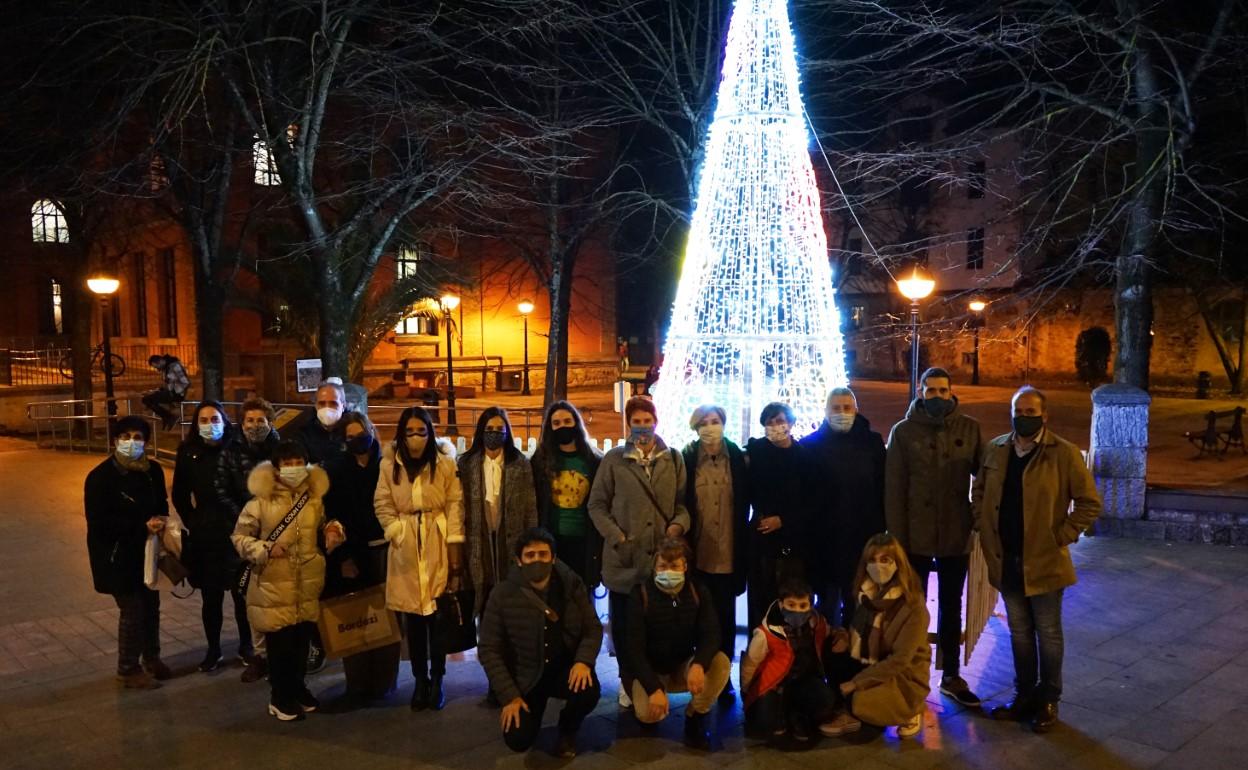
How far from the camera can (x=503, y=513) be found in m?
5.17

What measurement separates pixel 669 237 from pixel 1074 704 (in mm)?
22288

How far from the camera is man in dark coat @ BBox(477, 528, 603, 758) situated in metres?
4.52

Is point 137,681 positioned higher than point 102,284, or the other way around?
point 102,284

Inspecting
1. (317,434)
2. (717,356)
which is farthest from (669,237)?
(317,434)

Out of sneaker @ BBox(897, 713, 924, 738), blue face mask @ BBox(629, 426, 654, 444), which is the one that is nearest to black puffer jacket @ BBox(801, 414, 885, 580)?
sneaker @ BBox(897, 713, 924, 738)

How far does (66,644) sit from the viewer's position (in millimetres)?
6391

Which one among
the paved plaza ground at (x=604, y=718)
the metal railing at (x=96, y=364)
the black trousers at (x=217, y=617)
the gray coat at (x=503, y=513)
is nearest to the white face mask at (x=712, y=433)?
the gray coat at (x=503, y=513)

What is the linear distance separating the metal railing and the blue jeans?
74.3 feet

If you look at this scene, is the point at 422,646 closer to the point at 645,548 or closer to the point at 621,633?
the point at 621,633

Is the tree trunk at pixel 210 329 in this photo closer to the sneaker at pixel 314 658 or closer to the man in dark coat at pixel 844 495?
the sneaker at pixel 314 658

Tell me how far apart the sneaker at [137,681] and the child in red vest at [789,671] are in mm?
3749

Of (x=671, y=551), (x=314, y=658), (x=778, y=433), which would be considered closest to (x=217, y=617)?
(x=314, y=658)

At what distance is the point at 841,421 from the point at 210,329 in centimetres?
1360

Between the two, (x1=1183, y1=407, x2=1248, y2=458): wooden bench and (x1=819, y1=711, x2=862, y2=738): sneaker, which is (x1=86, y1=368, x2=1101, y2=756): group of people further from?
(x1=1183, y1=407, x2=1248, y2=458): wooden bench
